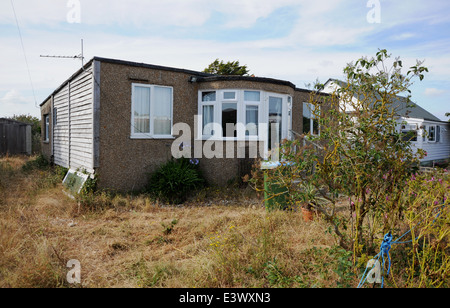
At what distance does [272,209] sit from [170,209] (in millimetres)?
2565

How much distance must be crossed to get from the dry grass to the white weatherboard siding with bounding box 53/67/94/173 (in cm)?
209

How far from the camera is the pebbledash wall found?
336 inches

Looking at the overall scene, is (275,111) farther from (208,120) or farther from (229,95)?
(208,120)

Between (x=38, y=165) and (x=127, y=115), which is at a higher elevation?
(x=127, y=115)

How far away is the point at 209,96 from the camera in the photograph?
1015 cm

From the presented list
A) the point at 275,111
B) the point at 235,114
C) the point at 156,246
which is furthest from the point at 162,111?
the point at 156,246

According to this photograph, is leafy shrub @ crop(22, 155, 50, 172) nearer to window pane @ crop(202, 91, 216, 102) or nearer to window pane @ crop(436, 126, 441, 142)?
window pane @ crop(202, 91, 216, 102)

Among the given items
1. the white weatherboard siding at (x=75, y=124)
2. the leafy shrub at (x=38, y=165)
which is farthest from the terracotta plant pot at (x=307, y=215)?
the leafy shrub at (x=38, y=165)

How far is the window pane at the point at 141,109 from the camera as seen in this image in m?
9.16

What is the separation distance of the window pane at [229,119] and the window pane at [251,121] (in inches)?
15.5

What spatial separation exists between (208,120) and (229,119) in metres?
0.72

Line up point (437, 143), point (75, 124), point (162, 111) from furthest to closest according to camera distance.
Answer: point (437, 143) → point (75, 124) → point (162, 111)

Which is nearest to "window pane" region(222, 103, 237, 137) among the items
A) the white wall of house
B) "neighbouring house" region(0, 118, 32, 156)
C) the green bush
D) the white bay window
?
the white bay window
